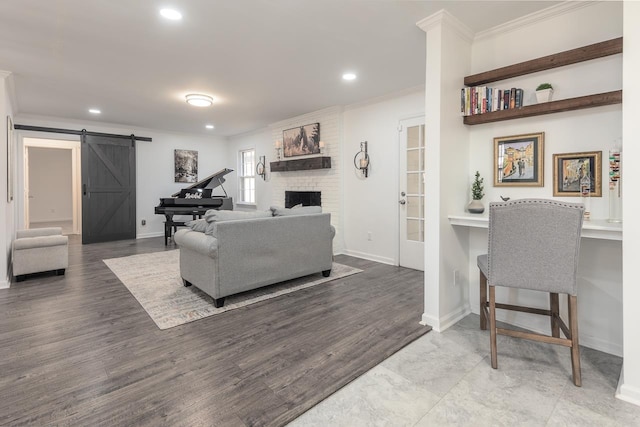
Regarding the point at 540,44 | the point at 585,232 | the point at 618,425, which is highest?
the point at 540,44

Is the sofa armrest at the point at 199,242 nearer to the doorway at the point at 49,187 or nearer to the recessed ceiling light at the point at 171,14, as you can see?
the recessed ceiling light at the point at 171,14

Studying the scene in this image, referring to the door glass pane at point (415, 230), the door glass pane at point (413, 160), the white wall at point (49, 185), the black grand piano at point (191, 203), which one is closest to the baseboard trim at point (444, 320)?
the door glass pane at point (415, 230)

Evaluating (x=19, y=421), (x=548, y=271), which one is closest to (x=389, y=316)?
(x=548, y=271)

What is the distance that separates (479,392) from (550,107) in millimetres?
1934

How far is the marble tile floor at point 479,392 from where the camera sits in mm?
1519

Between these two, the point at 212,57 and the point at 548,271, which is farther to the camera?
the point at 212,57

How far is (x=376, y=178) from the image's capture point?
4715 mm

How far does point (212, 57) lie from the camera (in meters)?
3.13

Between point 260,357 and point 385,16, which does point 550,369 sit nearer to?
point 260,357

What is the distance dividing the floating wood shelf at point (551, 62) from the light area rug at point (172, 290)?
2.54 metres

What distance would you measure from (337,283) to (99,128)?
5.81m

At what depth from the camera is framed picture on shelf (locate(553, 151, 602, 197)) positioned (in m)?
2.15

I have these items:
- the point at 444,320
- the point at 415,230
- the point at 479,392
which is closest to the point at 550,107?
the point at 444,320
